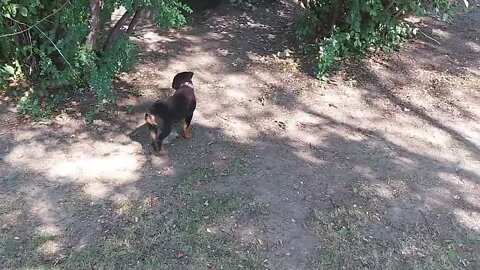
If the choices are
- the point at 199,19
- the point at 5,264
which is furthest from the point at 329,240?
the point at 199,19

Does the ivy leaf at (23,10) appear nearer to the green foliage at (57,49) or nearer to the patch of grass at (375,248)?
the green foliage at (57,49)

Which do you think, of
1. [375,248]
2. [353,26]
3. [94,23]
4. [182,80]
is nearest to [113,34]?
[94,23]

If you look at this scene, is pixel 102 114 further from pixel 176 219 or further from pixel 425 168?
pixel 425 168

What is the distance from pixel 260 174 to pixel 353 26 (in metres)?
2.35

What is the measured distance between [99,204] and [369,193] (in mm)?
2027

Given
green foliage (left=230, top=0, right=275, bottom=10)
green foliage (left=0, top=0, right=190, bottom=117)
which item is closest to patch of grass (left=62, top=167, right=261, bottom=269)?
green foliage (left=0, top=0, right=190, bottom=117)

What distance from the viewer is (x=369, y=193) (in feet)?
12.6

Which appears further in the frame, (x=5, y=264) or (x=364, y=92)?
(x=364, y=92)

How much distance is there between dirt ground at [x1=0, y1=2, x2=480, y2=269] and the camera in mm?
3285

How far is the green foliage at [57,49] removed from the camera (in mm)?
4352

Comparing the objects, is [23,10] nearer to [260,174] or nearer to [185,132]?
[185,132]

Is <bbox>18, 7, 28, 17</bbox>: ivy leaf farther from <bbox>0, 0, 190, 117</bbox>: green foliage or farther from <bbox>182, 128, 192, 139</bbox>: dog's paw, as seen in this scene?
<bbox>182, 128, 192, 139</bbox>: dog's paw

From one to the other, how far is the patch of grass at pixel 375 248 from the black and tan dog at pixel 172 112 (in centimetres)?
138

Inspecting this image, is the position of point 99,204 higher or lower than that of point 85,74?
lower
